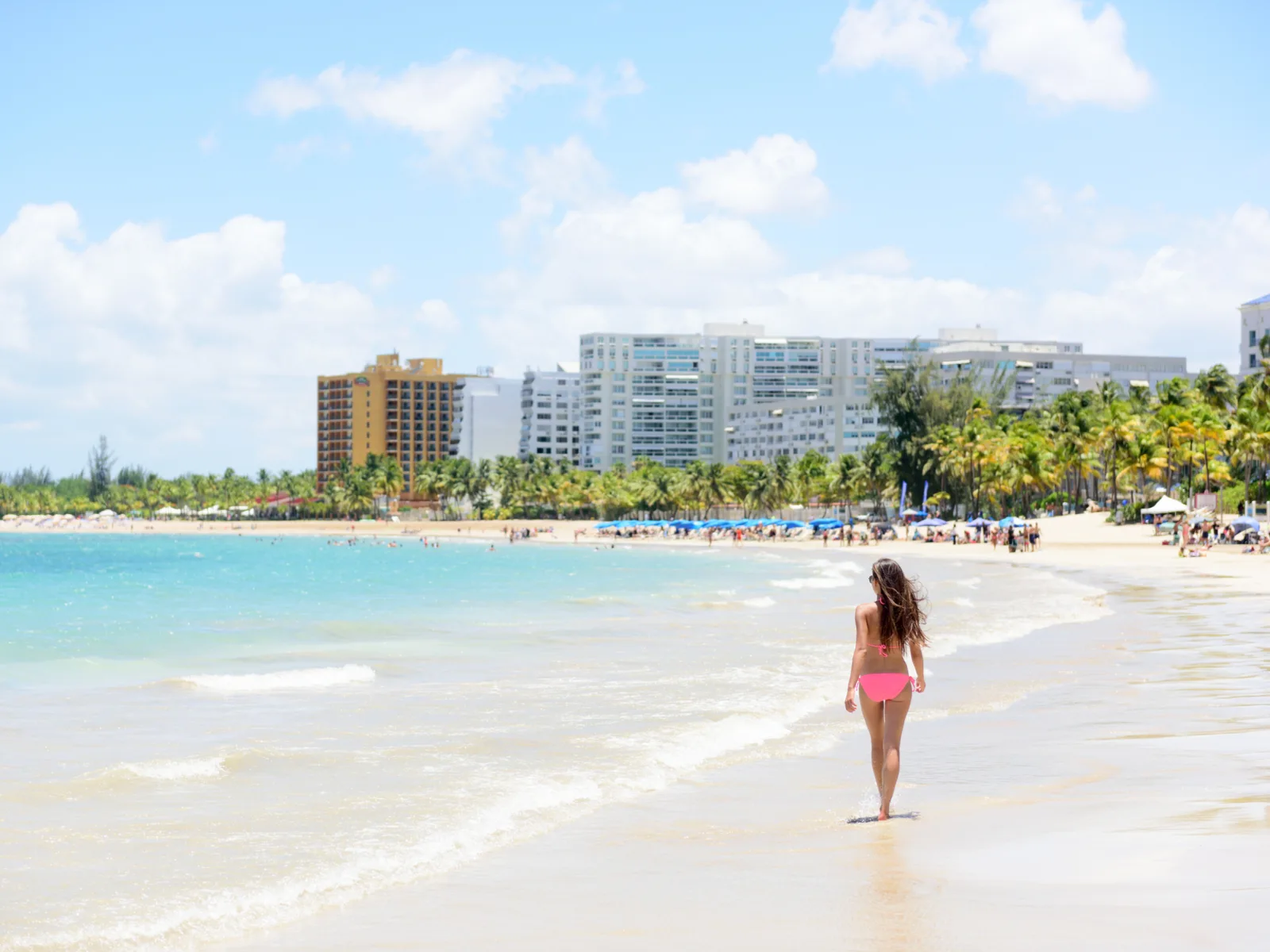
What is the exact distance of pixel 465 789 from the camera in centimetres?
1079

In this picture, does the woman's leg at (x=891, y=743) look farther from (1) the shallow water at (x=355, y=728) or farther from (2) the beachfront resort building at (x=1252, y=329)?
(2) the beachfront resort building at (x=1252, y=329)

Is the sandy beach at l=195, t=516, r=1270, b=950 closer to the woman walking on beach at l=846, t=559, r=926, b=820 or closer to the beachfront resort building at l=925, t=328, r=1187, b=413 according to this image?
the woman walking on beach at l=846, t=559, r=926, b=820

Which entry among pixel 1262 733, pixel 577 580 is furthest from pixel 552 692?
pixel 577 580

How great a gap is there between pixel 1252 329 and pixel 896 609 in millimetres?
121550

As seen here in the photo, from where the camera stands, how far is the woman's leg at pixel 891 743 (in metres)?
8.49

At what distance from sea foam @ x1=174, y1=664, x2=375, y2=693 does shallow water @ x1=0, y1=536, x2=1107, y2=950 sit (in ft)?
0.28

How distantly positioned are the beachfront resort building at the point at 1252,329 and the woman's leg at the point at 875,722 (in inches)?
4641

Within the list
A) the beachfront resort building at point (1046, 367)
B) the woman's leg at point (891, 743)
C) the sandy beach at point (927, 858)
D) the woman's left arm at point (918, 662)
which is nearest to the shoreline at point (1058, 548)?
the sandy beach at point (927, 858)

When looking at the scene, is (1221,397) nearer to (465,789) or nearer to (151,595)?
(151,595)

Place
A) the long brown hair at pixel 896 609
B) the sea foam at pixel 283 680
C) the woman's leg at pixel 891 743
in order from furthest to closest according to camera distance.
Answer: the sea foam at pixel 283 680, the woman's leg at pixel 891 743, the long brown hair at pixel 896 609

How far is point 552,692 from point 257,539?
158 m

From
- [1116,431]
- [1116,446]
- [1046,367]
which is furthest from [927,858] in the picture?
[1046,367]

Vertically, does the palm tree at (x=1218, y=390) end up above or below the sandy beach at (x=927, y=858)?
above

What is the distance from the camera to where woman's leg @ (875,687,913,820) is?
27.9ft
